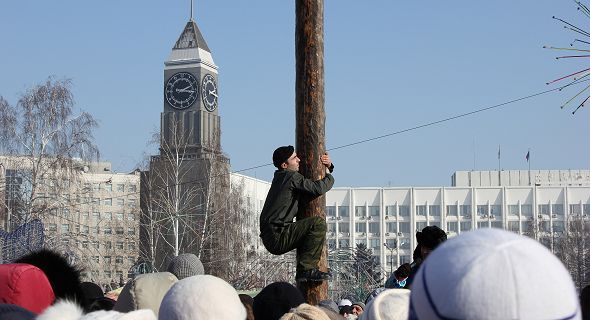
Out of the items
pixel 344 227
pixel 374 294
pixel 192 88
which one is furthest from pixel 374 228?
pixel 374 294

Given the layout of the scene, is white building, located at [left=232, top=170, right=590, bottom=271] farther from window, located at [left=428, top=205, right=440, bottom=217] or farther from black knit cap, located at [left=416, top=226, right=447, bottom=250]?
black knit cap, located at [left=416, top=226, right=447, bottom=250]

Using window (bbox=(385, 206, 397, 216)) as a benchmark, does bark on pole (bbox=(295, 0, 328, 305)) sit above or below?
below

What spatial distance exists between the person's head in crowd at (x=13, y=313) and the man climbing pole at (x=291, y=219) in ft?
12.5

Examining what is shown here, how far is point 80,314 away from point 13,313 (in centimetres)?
47

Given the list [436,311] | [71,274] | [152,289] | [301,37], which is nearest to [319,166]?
[301,37]

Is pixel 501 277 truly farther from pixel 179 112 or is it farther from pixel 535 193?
pixel 535 193

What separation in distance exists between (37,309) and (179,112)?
358 ft

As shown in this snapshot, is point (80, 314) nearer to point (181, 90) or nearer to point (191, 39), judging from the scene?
point (181, 90)

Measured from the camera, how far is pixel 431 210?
15212 cm

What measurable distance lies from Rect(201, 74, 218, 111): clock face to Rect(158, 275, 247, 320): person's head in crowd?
110978 millimetres

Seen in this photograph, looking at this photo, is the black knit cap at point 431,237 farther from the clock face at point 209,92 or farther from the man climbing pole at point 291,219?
the clock face at point 209,92

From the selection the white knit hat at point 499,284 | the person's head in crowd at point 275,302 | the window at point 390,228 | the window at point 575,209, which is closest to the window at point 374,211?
the window at point 390,228

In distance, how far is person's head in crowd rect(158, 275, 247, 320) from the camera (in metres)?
2.83

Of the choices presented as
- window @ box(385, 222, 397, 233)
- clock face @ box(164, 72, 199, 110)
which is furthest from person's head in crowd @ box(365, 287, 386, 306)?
window @ box(385, 222, 397, 233)
